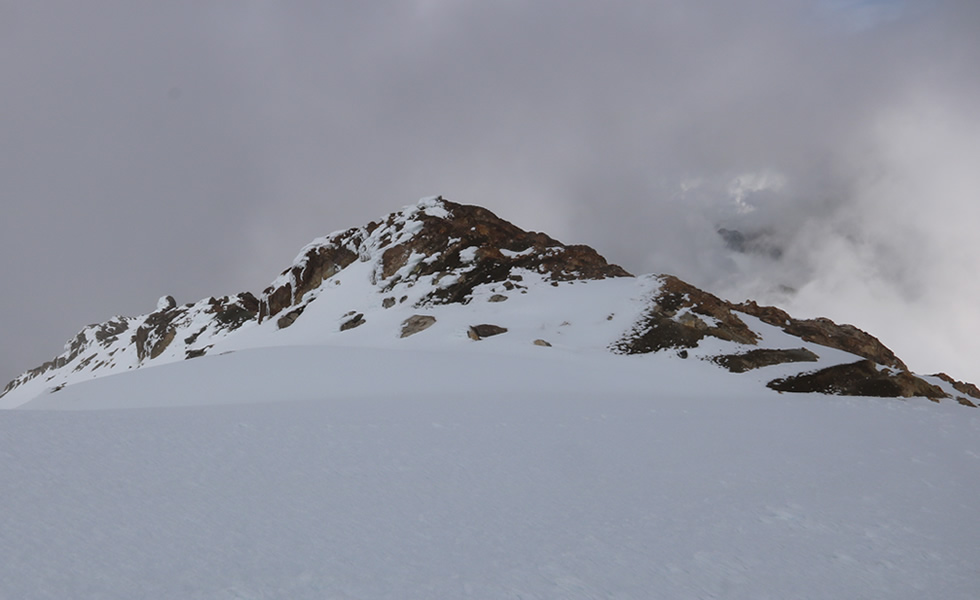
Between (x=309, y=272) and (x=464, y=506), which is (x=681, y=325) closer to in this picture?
(x=464, y=506)

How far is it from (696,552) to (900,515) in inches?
156

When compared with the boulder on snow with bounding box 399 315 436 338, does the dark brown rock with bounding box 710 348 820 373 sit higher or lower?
lower

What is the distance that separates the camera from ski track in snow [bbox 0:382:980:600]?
437 cm

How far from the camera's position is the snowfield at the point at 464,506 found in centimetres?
439

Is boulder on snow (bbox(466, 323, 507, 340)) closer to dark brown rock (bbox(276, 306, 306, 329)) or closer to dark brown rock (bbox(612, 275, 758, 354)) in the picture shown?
dark brown rock (bbox(612, 275, 758, 354))

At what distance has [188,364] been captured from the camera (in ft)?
69.3

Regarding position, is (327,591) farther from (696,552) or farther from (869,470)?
(869,470)

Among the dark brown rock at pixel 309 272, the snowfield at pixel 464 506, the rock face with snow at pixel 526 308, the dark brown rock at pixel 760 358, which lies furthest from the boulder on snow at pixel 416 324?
the dark brown rock at pixel 309 272

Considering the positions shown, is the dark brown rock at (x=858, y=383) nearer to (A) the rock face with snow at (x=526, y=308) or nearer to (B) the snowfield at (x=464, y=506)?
(A) the rock face with snow at (x=526, y=308)

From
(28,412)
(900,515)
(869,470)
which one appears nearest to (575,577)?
(900,515)

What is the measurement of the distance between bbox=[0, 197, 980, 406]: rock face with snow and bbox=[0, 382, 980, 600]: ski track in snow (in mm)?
14732

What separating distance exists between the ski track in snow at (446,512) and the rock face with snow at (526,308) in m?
14.7

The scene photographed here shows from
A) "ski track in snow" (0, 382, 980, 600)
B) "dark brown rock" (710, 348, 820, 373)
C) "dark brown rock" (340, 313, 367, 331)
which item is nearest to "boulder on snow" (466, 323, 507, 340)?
"dark brown rock" (710, 348, 820, 373)

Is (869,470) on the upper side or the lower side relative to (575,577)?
upper
